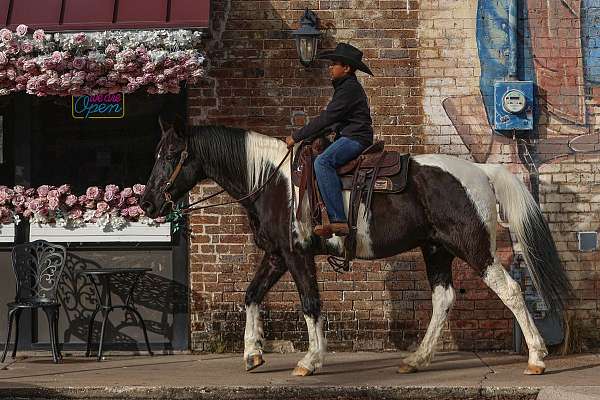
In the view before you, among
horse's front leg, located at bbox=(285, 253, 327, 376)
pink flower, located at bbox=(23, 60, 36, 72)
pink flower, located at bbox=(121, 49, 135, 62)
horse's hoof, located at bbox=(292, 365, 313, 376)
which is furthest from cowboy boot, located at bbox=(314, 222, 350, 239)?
pink flower, located at bbox=(23, 60, 36, 72)

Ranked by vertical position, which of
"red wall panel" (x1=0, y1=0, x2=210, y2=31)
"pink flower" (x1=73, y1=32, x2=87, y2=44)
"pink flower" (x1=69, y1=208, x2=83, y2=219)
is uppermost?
"red wall panel" (x1=0, y1=0, x2=210, y2=31)

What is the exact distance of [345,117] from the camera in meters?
8.98

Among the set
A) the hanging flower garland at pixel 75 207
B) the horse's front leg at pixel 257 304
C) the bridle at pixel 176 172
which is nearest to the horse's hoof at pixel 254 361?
the horse's front leg at pixel 257 304

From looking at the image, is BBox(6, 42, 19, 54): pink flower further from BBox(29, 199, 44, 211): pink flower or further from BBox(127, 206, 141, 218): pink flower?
BBox(127, 206, 141, 218): pink flower

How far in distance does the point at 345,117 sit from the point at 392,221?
980 mm

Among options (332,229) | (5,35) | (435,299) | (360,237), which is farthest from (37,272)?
(435,299)

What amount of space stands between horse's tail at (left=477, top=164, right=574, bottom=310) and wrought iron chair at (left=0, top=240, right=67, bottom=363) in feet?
13.9

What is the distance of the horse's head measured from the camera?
9273 mm

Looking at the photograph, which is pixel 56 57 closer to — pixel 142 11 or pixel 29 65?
pixel 29 65

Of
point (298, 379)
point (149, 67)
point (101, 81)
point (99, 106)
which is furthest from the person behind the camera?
point (99, 106)

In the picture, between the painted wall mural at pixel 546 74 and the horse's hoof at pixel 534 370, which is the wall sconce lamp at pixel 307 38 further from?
the horse's hoof at pixel 534 370

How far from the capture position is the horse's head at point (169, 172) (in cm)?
927

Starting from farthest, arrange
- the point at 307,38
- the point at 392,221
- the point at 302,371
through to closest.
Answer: the point at 307,38 → the point at 392,221 → the point at 302,371

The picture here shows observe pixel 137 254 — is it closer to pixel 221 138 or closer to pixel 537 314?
pixel 221 138
